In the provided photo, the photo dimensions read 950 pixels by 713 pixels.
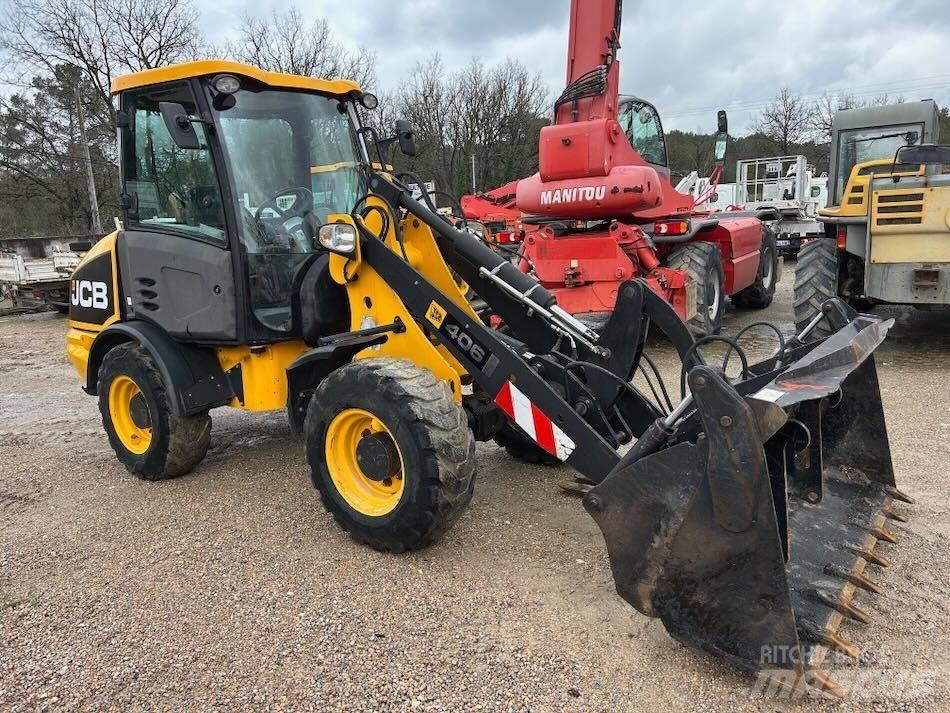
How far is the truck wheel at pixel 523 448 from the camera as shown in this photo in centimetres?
434

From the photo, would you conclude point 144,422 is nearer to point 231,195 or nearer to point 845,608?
point 231,195

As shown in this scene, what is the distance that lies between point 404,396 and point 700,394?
1294 millimetres

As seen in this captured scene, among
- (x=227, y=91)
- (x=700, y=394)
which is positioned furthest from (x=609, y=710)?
(x=227, y=91)

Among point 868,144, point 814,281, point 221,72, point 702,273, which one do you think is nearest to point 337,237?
point 221,72

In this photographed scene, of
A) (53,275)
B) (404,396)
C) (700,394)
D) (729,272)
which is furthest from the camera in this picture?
(53,275)

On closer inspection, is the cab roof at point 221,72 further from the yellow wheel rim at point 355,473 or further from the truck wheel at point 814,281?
the truck wheel at point 814,281

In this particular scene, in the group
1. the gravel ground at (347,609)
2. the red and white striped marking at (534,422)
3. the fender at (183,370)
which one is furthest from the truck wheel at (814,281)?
the fender at (183,370)

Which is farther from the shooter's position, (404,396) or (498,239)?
(498,239)

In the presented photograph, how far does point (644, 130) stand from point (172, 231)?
623 cm

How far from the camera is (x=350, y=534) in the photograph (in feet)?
11.2

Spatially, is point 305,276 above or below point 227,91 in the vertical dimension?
below

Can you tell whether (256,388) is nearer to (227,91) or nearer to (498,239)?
(227,91)

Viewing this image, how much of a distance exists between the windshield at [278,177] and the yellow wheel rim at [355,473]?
2.95ft

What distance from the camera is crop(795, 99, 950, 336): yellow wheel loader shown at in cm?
629
